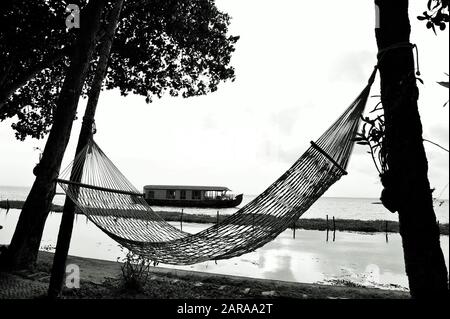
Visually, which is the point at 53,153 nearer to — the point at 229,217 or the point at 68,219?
the point at 68,219

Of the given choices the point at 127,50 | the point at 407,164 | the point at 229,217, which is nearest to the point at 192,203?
the point at 127,50

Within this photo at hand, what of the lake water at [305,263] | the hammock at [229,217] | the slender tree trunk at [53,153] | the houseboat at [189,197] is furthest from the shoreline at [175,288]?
the houseboat at [189,197]

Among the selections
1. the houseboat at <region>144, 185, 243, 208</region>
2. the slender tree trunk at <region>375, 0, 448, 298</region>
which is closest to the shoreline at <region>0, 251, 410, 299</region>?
the slender tree trunk at <region>375, 0, 448, 298</region>

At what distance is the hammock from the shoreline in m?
1.17

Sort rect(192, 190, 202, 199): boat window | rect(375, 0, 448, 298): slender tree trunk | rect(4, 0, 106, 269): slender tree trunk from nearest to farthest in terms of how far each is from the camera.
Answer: rect(375, 0, 448, 298): slender tree trunk < rect(4, 0, 106, 269): slender tree trunk < rect(192, 190, 202, 199): boat window

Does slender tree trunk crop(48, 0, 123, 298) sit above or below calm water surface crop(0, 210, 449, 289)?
above

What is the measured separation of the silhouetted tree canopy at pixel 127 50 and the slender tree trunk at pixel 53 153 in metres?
2.55

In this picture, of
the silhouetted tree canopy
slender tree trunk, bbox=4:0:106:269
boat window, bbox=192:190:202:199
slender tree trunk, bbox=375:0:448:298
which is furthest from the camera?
boat window, bbox=192:190:202:199

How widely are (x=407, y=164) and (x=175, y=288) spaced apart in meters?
3.47

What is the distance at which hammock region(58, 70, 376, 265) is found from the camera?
6.77ft

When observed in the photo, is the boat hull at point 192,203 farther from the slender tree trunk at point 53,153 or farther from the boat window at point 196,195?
the slender tree trunk at point 53,153

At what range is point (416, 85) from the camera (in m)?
1.28

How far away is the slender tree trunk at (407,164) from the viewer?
46.6 inches

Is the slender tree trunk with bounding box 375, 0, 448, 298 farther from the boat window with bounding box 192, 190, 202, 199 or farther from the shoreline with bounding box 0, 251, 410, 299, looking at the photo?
the boat window with bounding box 192, 190, 202, 199
